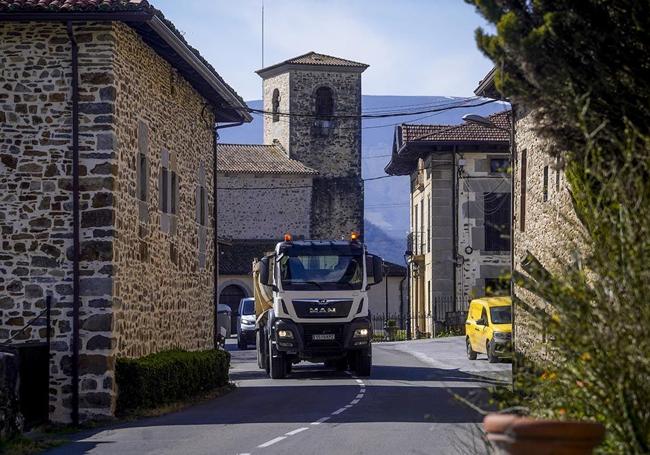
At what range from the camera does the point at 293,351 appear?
1067 inches

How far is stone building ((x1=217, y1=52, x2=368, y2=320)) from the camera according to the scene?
71.1 meters

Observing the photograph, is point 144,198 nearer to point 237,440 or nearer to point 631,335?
point 237,440

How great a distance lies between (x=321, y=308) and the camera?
26938 mm

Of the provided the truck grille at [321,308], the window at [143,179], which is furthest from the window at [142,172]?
the truck grille at [321,308]

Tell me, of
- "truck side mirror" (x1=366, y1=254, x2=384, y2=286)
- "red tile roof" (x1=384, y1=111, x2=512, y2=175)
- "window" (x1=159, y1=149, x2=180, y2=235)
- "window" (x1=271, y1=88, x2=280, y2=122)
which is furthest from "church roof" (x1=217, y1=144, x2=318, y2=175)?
"window" (x1=159, y1=149, x2=180, y2=235)

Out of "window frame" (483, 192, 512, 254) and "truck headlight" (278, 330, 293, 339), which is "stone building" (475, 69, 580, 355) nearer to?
"truck headlight" (278, 330, 293, 339)

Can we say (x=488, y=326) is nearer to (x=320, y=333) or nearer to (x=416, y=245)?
(x=320, y=333)

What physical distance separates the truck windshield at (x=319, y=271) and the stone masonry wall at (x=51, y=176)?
865cm

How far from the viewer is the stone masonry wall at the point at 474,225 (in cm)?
5197

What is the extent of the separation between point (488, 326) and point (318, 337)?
8.22m

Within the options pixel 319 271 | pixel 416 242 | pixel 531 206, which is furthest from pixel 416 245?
pixel 531 206

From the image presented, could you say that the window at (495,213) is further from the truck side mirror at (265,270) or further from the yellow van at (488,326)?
the truck side mirror at (265,270)

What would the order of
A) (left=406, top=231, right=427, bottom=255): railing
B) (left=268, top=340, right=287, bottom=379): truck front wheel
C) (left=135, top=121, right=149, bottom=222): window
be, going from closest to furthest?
(left=135, top=121, right=149, bottom=222): window → (left=268, top=340, right=287, bottom=379): truck front wheel → (left=406, top=231, right=427, bottom=255): railing

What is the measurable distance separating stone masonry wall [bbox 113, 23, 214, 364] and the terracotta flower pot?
1315 cm
